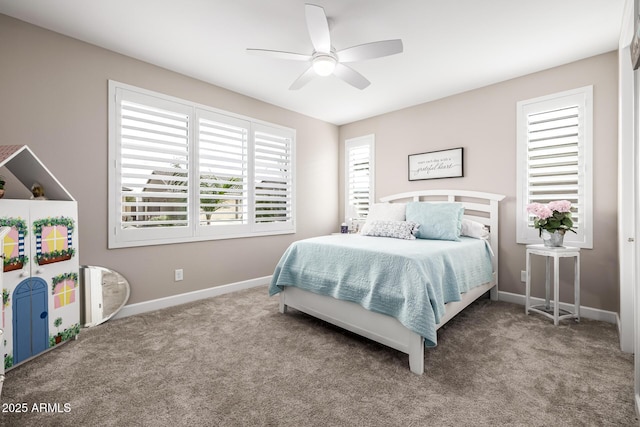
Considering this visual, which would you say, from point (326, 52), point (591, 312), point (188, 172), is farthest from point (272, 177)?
point (591, 312)

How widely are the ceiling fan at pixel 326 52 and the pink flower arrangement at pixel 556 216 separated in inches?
79.2

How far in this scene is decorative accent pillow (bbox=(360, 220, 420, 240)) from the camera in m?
3.26

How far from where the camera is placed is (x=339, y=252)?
2.52 metres

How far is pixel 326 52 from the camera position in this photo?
2.40 m

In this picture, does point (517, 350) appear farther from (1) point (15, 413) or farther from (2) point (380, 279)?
(1) point (15, 413)

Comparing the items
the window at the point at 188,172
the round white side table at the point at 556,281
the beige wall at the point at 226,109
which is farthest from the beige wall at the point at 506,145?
the window at the point at 188,172

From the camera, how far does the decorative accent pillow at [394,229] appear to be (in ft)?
10.7

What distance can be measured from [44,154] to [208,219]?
5.10 ft

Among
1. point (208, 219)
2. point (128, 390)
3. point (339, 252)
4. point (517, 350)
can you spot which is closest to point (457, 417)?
point (517, 350)

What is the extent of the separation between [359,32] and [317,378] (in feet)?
8.81

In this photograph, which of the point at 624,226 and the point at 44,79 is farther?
the point at 44,79

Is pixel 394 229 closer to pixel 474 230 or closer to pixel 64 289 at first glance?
pixel 474 230

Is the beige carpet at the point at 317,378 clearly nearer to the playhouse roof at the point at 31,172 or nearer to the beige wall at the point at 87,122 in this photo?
the beige wall at the point at 87,122

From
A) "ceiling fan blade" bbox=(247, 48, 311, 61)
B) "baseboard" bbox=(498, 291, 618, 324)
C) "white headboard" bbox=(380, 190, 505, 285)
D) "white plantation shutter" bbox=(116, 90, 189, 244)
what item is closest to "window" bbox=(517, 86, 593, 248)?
"white headboard" bbox=(380, 190, 505, 285)
